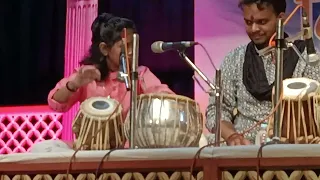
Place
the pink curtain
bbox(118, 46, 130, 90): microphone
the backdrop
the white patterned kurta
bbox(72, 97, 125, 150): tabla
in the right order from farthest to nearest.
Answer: the pink curtain < the backdrop < the white patterned kurta < bbox(72, 97, 125, 150): tabla < bbox(118, 46, 130, 90): microphone

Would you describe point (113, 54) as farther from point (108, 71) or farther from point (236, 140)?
point (236, 140)

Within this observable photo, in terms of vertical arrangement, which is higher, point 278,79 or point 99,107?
point 278,79

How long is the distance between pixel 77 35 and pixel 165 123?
2.10 m

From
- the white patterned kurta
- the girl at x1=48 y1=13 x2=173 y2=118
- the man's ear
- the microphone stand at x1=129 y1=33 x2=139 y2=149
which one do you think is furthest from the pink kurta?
the microphone stand at x1=129 y1=33 x2=139 y2=149

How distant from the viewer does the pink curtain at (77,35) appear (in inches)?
180

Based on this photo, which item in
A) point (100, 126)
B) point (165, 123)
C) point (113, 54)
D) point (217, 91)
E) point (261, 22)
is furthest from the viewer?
point (113, 54)

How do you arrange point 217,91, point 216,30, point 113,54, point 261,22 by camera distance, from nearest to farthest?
point 217,91 → point 261,22 → point 113,54 → point 216,30

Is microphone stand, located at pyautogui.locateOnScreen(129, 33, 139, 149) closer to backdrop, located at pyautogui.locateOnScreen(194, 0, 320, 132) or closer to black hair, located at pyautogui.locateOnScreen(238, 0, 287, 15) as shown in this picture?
black hair, located at pyautogui.locateOnScreen(238, 0, 287, 15)

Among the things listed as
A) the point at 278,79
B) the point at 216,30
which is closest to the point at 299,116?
the point at 278,79

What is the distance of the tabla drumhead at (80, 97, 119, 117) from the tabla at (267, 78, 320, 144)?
0.73m

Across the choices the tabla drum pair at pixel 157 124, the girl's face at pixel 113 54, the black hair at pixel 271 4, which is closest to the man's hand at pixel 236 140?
the tabla drum pair at pixel 157 124

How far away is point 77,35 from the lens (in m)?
4.62

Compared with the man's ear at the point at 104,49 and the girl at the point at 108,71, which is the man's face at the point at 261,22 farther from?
the man's ear at the point at 104,49

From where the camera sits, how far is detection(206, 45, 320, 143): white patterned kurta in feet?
10.3
